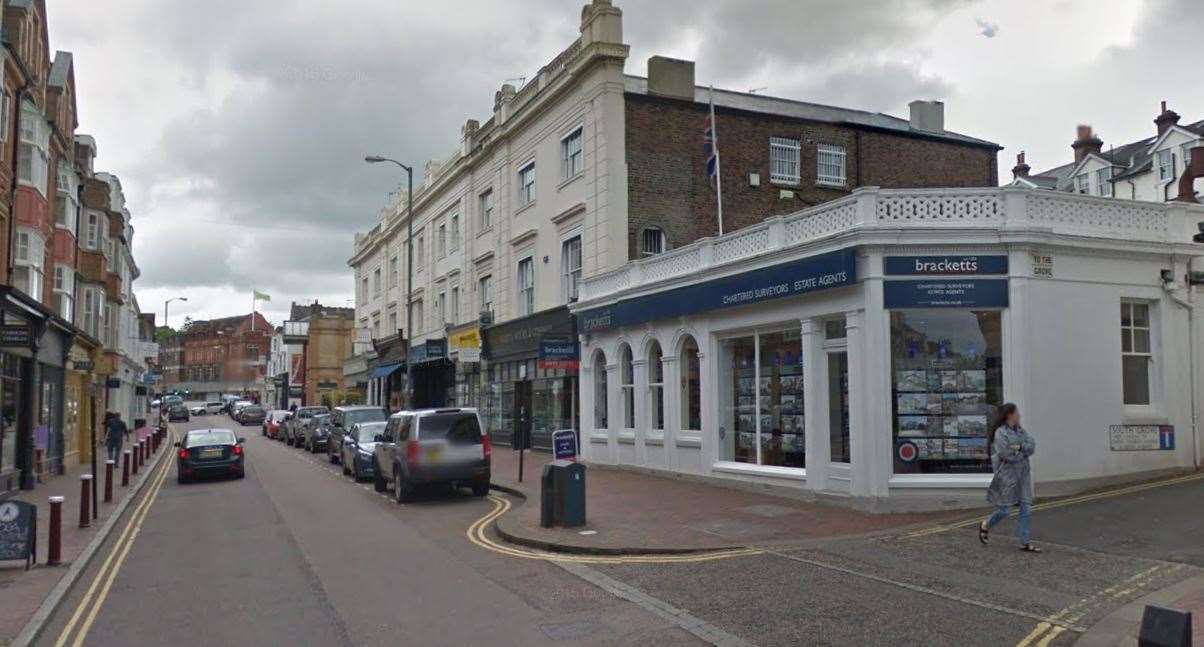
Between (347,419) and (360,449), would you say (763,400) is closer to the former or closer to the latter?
(360,449)

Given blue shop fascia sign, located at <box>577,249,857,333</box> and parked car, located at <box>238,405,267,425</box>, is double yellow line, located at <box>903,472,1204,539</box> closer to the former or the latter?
blue shop fascia sign, located at <box>577,249,857,333</box>

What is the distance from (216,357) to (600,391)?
102 m

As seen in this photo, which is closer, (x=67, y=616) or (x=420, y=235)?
(x=67, y=616)

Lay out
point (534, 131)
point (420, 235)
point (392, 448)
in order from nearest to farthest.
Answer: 1. point (392, 448)
2. point (534, 131)
3. point (420, 235)

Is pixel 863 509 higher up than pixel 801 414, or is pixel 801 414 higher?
pixel 801 414

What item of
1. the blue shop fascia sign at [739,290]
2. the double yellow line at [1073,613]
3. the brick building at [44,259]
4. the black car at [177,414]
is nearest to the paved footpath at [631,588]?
the double yellow line at [1073,613]

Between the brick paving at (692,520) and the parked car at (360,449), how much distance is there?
652 centimetres

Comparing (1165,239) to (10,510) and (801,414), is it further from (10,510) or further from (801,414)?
(10,510)

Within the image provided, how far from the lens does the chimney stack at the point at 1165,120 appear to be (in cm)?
4041

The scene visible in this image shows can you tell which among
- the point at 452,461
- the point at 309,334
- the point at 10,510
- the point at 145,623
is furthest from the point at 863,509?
the point at 309,334

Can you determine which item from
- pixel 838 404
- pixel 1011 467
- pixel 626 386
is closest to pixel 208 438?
pixel 626 386

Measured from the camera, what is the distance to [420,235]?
43.4m

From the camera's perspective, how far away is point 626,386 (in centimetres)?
2156

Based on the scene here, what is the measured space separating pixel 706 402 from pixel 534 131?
1457 centimetres
